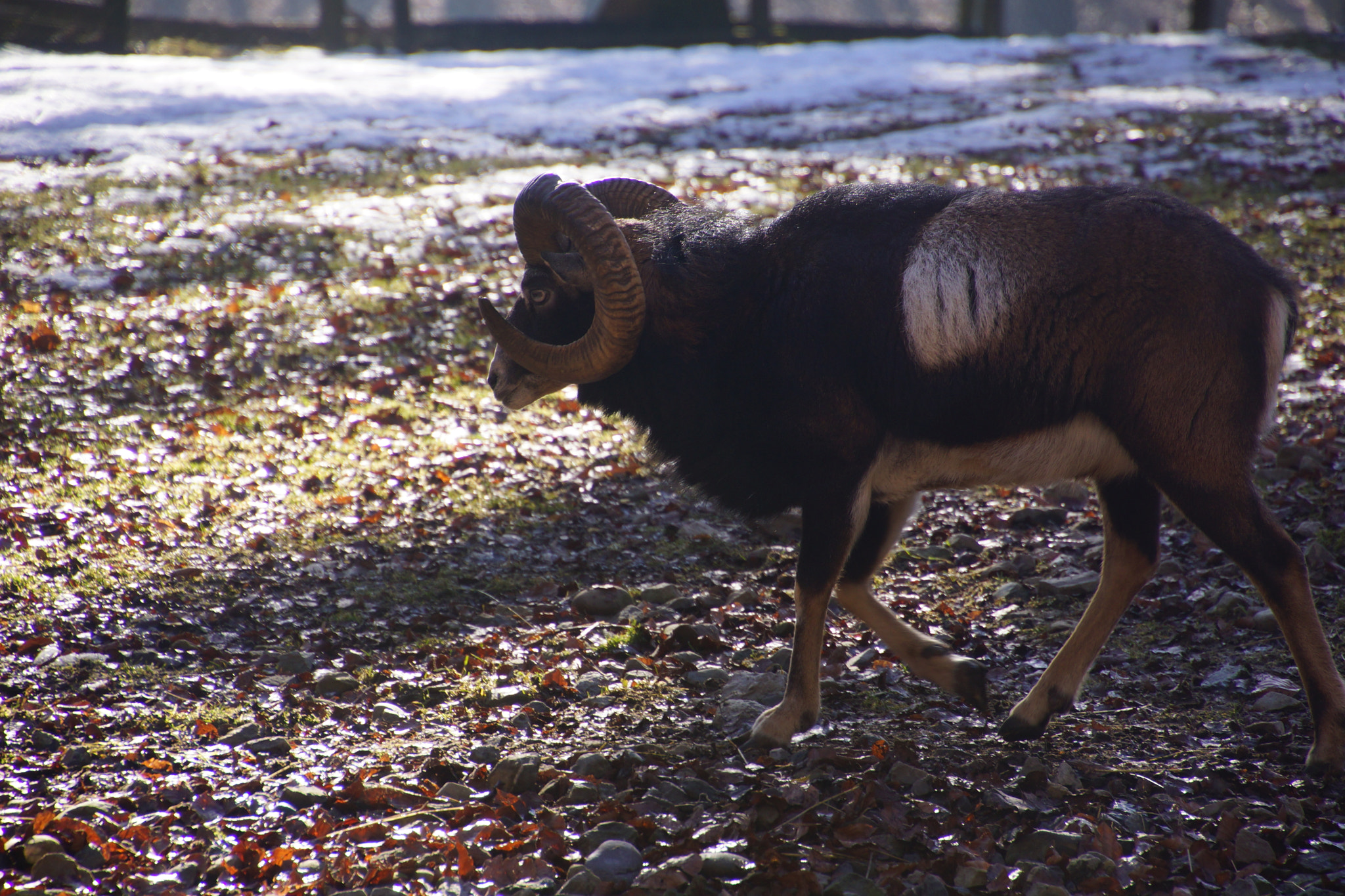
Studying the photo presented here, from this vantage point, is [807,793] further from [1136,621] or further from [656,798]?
[1136,621]

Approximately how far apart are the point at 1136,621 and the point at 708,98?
687 inches

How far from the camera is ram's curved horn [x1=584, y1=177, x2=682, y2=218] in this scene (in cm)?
584

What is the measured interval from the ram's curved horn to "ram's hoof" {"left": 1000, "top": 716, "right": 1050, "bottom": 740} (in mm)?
3296

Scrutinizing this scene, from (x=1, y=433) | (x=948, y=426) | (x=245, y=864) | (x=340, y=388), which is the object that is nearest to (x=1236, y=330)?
(x=948, y=426)

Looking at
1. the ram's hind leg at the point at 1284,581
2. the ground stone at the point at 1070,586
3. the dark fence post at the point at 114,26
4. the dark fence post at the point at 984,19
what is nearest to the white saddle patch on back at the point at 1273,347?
the ram's hind leg at the point at 1284,581

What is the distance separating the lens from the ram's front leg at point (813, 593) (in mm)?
4699

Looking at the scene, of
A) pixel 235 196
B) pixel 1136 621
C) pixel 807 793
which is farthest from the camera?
pixel 235 196

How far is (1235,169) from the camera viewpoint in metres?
14.9

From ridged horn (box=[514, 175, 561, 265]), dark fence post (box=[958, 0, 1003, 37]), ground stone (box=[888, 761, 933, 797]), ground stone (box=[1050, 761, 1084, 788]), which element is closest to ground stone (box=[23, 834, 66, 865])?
ground stone (box=[888, 761, 933, 797])

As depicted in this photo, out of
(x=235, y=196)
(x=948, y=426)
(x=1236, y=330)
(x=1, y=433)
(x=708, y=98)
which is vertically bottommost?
(x=1, y=433)

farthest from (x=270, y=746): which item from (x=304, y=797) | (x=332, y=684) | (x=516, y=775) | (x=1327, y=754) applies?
(x=1327, y=754)

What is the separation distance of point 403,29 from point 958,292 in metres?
24.9

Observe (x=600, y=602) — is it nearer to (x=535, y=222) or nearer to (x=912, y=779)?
(x=535, y=222)

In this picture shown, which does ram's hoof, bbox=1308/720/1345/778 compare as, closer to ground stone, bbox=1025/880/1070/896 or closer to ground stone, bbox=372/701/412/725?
ground stone, bbox=1025/880/1070/896
